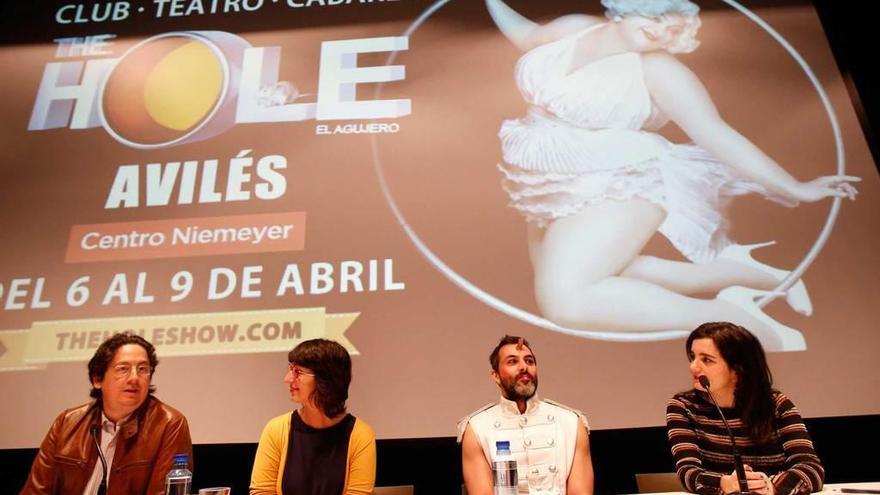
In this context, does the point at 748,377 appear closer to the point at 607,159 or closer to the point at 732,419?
the point at 732,419

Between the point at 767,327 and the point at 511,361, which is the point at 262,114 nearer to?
the point at 511,361

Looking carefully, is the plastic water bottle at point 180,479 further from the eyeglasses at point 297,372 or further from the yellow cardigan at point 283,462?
the eyeglasses at point 297,372

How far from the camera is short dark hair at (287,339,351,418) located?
2.12 metres

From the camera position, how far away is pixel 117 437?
2059 mm

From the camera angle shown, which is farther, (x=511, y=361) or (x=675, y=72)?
(x=675, y=72)

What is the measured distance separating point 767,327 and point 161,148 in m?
3.03

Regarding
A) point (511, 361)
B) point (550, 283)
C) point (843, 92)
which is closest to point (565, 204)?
point (550, 283)

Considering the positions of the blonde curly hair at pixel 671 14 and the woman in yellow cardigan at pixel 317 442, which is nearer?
the woman in yellow cardigan at pixel 317 442

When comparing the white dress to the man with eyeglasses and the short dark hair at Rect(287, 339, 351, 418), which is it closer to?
the short dark hair at Rect(287, 339, 351, 418)

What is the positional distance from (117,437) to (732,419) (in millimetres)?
1993

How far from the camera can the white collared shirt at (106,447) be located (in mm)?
2004

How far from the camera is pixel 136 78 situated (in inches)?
138

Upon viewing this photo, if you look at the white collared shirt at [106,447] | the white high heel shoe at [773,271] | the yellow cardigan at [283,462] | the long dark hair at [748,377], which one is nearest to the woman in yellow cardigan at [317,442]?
the yellow cardigan at [283,462]

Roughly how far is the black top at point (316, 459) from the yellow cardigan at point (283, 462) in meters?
0.02
